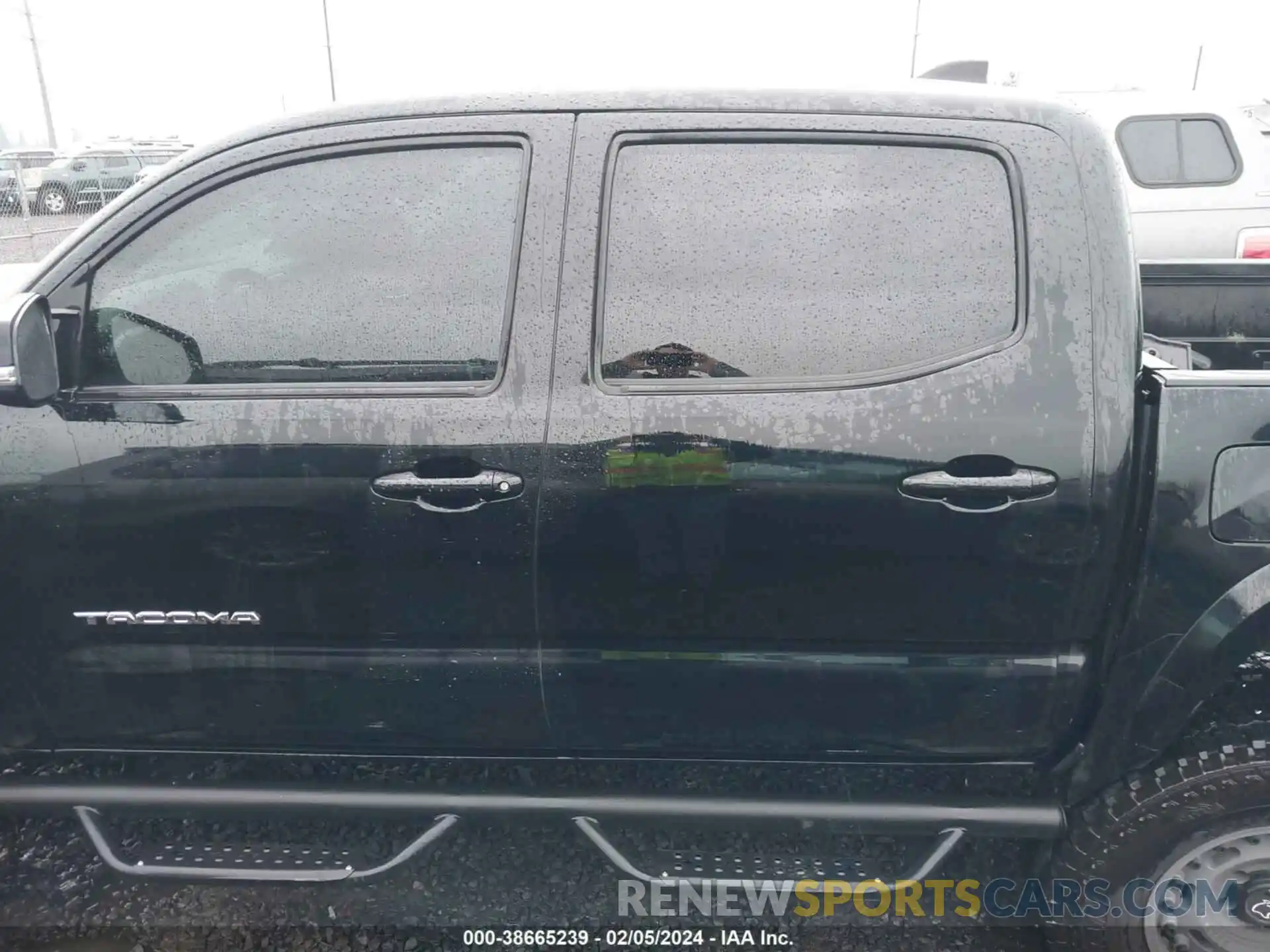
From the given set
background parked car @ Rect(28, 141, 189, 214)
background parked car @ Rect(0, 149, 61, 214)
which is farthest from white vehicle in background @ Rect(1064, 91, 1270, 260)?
background parked car @ Rect(0, 149, 61, 214)

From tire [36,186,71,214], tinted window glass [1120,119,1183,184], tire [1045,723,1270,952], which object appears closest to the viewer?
tire [1045,723,1270,952]

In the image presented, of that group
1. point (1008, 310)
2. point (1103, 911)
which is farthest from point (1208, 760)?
point (1008, 310)

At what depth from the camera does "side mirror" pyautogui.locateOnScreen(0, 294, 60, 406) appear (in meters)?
1.79

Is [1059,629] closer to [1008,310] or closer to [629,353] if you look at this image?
[1008,310]

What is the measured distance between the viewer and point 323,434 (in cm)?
192

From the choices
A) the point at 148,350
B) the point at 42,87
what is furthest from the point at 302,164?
the point at 42,87

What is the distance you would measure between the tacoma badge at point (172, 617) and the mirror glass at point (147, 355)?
505 millimetres

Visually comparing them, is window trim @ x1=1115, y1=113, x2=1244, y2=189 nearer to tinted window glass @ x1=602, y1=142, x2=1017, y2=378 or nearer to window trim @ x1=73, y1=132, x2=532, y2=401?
tinted window glass @ x1=602, y1=142, x2=1017, y2=378

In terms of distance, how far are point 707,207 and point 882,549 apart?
803mm

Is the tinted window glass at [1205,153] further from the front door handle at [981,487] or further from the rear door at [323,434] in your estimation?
the rear door at [323,434]

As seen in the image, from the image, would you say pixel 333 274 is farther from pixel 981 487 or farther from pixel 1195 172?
pixel 1195 172

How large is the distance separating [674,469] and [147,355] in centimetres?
119

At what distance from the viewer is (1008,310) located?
1.88 m

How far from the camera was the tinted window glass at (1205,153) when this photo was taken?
27.4ft
